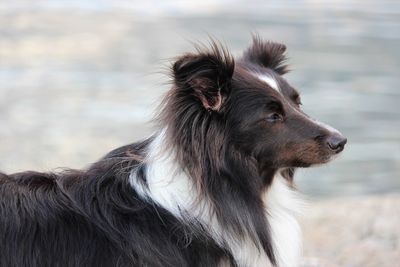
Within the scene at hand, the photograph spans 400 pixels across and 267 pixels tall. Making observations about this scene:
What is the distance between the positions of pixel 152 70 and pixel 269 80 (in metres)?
7.36

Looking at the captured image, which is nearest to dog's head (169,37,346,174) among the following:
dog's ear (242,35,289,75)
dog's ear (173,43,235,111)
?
dog's ear (173,43,235,111)

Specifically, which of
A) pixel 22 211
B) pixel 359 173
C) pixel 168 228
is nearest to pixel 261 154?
pixel 168 228

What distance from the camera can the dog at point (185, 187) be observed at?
379 centimetres

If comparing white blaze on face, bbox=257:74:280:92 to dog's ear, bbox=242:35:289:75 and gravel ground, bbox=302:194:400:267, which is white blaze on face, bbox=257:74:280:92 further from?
gravel ground, bbox=302:194:400:267

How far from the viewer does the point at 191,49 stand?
1259 cm

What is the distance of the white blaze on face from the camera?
418 centimetres

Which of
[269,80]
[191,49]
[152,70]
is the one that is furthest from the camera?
[191,49]

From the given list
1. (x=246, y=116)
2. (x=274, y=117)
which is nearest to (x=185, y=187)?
(x=246, y=116)

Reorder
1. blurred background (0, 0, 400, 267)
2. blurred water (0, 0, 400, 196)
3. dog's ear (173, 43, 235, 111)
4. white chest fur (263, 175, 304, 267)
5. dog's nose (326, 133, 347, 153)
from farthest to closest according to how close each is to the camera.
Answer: blurred water (0, 0, 400, 196), blurred background (0, 0, 400, 267), white chest fur (263, 175, 304, 267), dog's nose (326, 133, 347, 153), dog's ear (173, 43, 235, 111)

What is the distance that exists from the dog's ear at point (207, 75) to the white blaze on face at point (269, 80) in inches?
11.3

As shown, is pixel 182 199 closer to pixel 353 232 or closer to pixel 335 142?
pixel 335 142

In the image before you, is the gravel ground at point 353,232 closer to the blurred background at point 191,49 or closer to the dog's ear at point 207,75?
the blurred background at point 191,49

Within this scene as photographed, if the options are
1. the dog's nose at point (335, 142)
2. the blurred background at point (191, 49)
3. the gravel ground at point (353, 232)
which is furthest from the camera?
the blurred background at point (191, 49)

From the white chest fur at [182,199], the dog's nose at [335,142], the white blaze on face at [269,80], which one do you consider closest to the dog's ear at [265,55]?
the white blaze on face at [269,80]
